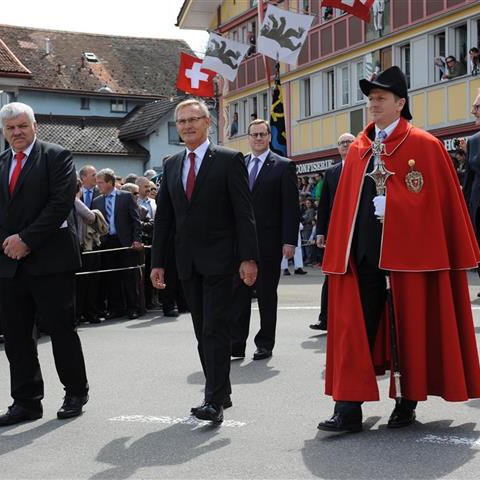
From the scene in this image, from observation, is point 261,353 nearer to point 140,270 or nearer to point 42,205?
point 42,205

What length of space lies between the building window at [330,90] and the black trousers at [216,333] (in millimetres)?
31948

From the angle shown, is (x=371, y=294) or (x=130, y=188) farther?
(x=130, y=188)

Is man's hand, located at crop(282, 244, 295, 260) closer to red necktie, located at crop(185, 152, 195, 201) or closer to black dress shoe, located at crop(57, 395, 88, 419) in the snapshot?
red necktie, located at crop(185, 152, 195, 201)

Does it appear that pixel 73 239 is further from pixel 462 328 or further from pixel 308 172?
pixel 308 172

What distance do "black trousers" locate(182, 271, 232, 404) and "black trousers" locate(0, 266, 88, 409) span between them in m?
0.90

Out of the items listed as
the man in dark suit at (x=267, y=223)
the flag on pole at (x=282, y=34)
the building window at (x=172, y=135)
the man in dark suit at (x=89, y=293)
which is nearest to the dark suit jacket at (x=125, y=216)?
the man in dark suit at (x=89, y=293)

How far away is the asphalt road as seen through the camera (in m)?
5.71

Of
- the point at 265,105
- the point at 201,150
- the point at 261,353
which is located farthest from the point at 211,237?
the point at 265,105

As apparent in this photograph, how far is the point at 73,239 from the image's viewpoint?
288 inches

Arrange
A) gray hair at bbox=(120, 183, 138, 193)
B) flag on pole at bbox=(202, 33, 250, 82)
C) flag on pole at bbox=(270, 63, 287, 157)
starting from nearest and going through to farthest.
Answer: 1. gray hair at bbox=(120, 183, 138, 193)
2. flag on pole at bbox=(270, 63, 287, 157)
3. flag on pole at bbox=(202, 33, 250, 82)

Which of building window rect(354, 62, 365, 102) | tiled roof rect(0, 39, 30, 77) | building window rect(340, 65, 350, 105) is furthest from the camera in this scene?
tiled roof rect(0, 39, 30, 77)

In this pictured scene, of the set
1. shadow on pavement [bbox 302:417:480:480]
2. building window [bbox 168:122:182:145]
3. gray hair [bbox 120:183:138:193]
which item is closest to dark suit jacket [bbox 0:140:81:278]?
shadow on pavement [bbox 302:417:480:480]

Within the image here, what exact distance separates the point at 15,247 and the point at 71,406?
1.16 m

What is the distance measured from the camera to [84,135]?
2495 inches
